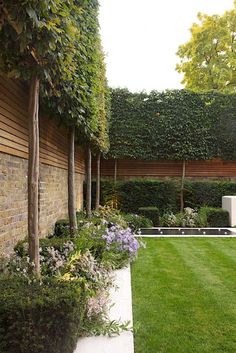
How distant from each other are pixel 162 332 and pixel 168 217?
9.23m

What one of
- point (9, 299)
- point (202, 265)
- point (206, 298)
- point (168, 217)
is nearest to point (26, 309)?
point (9, 299)

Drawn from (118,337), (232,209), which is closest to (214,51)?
(232,209)

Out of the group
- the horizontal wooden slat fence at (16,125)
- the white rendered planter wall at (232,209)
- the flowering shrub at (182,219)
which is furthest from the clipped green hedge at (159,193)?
the horizontal wooden slat fence at (16,125)

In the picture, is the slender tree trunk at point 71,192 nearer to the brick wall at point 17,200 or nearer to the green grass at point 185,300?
the brick wall at point 17,200

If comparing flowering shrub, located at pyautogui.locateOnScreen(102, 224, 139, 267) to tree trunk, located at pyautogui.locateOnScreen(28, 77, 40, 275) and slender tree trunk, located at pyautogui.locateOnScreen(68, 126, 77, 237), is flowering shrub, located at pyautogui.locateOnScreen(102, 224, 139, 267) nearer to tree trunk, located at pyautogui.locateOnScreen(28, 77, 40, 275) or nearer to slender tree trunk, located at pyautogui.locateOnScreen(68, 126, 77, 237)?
slender tree trunk, located at pyautogui.locateOnScreen(68, 126, 77, 237)

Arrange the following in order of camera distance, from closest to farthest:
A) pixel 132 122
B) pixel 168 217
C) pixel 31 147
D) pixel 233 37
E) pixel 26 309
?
pixel 26 309
pixel 31 147
pixel 168 217
pixel 132 122
pixel 233 37

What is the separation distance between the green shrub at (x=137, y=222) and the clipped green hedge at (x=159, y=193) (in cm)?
171

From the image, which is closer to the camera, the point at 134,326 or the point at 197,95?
the point at 134,326

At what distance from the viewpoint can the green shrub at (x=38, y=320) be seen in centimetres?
255

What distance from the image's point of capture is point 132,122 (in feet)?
47.4

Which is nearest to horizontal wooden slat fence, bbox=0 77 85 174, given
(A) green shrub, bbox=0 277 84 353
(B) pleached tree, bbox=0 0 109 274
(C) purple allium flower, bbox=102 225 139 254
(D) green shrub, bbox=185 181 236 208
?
(B) pleached tree, bbox=0 0 109 274

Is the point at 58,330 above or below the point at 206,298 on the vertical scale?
above

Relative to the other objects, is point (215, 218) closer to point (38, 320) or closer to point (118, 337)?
point (118, 337)

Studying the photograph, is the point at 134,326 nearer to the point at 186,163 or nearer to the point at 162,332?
→ the point at 162,332
